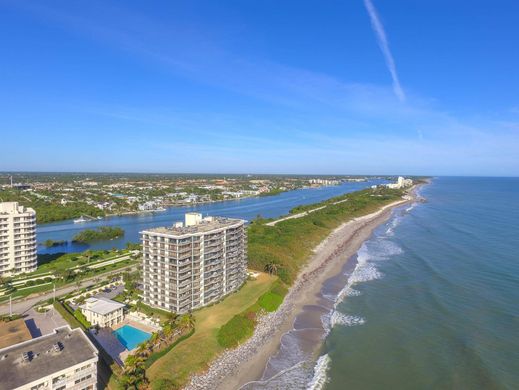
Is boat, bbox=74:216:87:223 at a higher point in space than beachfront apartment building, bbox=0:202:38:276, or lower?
lower

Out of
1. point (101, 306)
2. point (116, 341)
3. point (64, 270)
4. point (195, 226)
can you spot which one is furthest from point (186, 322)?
point (64, 270)

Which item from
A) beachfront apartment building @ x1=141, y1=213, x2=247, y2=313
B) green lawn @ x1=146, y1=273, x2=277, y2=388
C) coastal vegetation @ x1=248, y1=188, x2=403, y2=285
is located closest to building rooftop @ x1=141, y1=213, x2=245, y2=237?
beachfront apartment building @ x1=141, y1=213, x2=247, y2=313

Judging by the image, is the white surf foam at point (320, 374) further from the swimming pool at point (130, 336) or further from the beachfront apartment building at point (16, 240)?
the beachfront apartment building at point (16, 240)

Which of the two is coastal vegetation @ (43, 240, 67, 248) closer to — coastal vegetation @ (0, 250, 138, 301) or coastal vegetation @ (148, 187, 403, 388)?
coastal vegetation @ (0, 250, 138, 301)

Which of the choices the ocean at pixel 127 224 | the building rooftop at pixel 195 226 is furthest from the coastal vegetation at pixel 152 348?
the ocean at pixel 127 224

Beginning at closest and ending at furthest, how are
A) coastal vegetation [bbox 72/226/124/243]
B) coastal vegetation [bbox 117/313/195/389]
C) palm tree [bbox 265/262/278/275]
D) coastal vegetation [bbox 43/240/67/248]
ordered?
coastal vegetation [bbox 117/313/195/389] < palm tree [bbox 265/262/278/275] < coastal vegetation [bbox 43/240/67/248] < coastal vegetation [bbox 72/226/124/243]

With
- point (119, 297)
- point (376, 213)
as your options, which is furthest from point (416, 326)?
point (376, 213)
